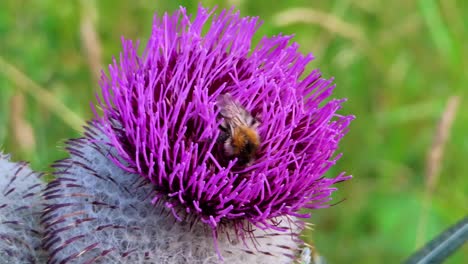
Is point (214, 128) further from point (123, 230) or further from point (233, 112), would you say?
point (123, 230)

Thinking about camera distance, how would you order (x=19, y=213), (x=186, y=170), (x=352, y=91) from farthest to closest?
1. (x=352, y=91)
2. (x=19, y=213)
3. (x=186, y=170)

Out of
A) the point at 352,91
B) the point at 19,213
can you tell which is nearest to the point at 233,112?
the point at 19,213

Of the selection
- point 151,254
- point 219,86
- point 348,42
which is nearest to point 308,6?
point 348,42

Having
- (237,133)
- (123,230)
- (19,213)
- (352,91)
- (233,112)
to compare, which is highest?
(352,91)

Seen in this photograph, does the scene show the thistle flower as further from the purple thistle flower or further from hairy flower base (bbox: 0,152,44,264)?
hairy flower base (bbox: 0,152,44,264)

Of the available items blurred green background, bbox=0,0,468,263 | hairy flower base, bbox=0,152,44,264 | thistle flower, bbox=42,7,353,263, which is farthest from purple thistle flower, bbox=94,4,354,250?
blurred green background, bbox=0,0,468,263

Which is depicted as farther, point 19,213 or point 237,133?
point 19,213

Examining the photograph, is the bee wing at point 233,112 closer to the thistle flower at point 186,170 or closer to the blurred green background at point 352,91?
the thistle flower at point 186,170

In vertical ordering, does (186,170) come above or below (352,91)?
below
